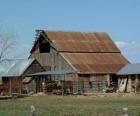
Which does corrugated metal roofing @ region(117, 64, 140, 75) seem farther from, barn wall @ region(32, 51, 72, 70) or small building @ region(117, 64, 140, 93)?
barn wall @ region(32, 51, 72, 70)

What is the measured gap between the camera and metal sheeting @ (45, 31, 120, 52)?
270 feet

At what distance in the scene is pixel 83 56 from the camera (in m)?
81.3

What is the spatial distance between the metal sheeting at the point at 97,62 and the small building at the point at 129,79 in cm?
227

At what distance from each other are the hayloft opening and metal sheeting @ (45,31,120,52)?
2.33 m

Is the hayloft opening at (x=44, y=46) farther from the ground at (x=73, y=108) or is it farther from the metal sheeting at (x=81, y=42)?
the ground at (x=73, y=108)

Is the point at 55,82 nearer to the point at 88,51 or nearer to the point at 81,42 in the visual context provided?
the point at 88,51

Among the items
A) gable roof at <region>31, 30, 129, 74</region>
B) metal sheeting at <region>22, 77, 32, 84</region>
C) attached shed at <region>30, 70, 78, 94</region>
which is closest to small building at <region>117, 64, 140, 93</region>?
gable roof at <region>31, 30, 129, 74</region>

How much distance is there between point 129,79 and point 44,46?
18.6 meters

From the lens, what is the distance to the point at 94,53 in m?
83.5

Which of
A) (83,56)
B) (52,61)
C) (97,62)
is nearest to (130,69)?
(97,62)

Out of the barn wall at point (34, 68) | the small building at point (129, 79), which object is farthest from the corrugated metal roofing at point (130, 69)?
the barn wall at point (34, 68)

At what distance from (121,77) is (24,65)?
58.2ft

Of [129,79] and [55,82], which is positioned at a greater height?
[129,79]

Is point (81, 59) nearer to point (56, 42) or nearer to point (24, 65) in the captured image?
point (56, 42)
